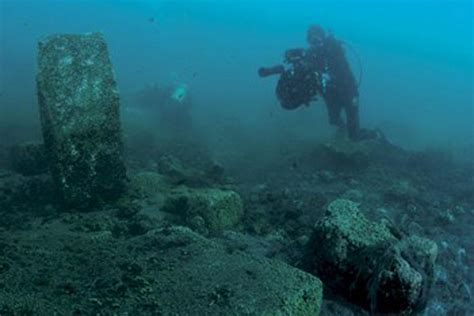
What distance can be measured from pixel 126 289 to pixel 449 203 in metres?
6.83

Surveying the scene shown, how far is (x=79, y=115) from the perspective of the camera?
5.76 meters

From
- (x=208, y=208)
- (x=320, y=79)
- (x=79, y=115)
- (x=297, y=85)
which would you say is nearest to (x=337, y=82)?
(x=320, y=79)

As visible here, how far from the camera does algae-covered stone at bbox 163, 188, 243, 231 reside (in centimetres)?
590

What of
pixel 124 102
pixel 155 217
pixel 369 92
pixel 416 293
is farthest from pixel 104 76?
pixel 369 92

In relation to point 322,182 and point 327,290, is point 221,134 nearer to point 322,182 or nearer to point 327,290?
point 322,182

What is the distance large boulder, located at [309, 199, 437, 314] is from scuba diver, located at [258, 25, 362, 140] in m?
5.70

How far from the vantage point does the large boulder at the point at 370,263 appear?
13.4 feet

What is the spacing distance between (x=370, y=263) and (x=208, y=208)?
223cm

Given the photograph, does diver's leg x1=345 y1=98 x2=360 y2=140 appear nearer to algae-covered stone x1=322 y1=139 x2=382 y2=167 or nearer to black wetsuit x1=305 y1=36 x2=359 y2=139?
black wetsuit x1=305 y1=36 x2=359 y2=139

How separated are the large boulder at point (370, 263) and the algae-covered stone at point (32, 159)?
14.4 ft

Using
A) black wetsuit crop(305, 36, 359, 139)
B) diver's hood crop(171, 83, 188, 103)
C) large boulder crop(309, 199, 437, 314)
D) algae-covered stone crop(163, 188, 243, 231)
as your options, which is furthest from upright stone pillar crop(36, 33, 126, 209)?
diver's hood crop(171, 83, 188, 103)

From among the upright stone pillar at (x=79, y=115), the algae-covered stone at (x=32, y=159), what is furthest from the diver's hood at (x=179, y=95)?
the upright stone pillar at (x=79, y=115)

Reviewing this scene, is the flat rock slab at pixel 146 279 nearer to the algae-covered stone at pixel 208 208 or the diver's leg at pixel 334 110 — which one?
the algae-covered stone at pixel 208 208

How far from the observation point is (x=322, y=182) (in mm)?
9203
